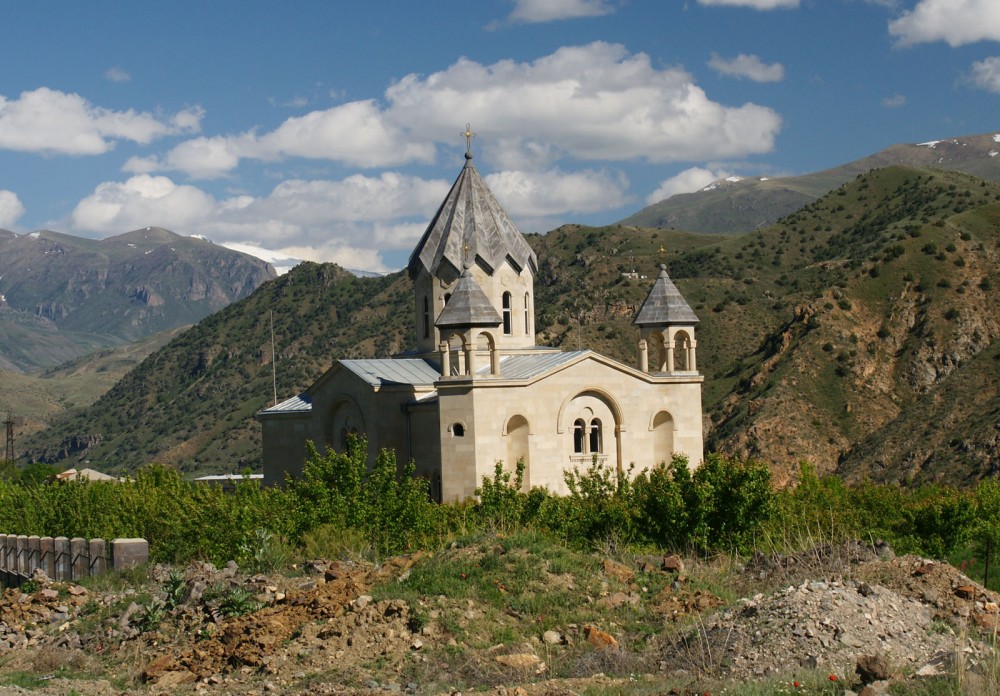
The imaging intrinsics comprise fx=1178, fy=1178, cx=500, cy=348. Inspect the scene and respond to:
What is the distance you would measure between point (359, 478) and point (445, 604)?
8.39m

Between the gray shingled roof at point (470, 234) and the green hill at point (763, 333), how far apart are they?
1540 centimetres

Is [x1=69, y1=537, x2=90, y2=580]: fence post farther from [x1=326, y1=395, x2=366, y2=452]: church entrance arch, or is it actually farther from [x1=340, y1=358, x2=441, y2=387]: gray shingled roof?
[x1=326, y1=395, x2=366, y2=452]: church entrance arch

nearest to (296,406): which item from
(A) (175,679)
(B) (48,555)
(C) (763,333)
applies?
(B) (48,555)

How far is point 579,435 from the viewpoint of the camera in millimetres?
29625

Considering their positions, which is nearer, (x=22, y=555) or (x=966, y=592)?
(x=966, y=592)

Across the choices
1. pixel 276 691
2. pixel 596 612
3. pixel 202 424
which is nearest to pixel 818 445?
pixel 596 612

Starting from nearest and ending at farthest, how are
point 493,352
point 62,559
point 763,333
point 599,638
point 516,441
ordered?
point 599,638, point 62,559, point 493,352, point 516,441, point 763,333

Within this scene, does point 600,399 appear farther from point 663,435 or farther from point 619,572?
point 619,572

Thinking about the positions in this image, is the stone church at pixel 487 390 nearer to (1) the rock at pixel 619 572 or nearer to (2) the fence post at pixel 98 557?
(2) the fence post at pixel 98 557

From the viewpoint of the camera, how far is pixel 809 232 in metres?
89.1

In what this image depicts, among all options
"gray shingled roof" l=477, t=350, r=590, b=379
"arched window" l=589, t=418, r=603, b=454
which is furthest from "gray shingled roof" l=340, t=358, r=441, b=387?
"arched window" l=589, t=418, r=603, b=454

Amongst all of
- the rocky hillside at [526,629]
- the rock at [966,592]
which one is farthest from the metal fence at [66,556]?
the rock at [966,592]

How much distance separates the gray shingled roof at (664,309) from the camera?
105 ft

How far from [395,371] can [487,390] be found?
4689mm
